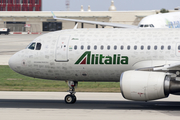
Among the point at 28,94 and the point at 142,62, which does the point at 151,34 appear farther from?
the point at 28,94

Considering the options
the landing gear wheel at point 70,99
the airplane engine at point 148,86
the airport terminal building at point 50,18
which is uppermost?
the airport terminal building at point 50,18

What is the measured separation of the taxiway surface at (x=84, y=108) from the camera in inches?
645

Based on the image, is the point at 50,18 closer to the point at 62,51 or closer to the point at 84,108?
the point at 62,51

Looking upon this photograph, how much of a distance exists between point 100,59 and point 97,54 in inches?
11.3

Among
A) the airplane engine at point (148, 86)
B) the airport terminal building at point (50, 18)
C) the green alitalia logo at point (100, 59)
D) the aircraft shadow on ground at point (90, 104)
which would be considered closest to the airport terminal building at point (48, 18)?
the airport terminal building at point (50, 18)

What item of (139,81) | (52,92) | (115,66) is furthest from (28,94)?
(139,81)

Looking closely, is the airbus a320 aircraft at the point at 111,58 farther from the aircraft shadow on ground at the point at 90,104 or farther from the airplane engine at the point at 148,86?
the aircraft shadow on ground at the point at 90,104

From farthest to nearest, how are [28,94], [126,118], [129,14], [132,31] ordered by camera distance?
[129,14] < [28,94] < [132,31] < [126,118]

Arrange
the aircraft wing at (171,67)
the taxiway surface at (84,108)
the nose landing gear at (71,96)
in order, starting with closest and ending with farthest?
1. the taxiway surface at (84,108)
2. the aircraft wing at (171,67)
3. the nose landing gear at (71,96)

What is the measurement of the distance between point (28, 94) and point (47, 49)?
5422mm

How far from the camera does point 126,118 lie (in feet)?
52.3

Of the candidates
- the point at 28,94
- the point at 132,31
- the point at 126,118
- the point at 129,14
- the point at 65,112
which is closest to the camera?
the point at 126,118

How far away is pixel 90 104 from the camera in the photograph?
777 inches

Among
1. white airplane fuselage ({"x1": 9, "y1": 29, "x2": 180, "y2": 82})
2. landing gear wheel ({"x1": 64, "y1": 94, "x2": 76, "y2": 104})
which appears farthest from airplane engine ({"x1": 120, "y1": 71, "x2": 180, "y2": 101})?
landing gear wheel ({"x1": 64, "y1": 94, "x2": 76, "y2": 104})
